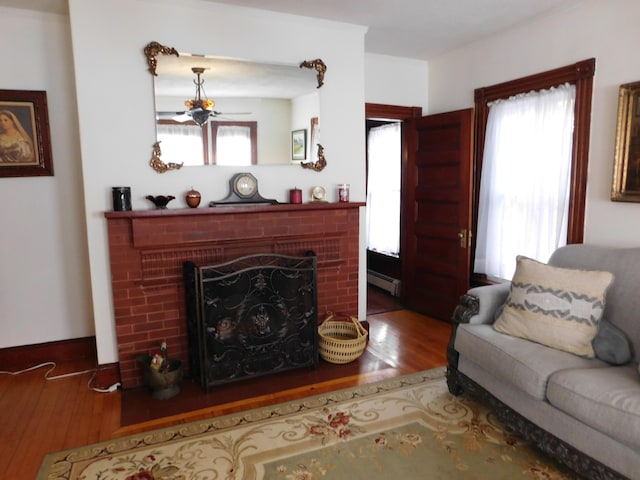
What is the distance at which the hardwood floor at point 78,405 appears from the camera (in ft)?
7.43

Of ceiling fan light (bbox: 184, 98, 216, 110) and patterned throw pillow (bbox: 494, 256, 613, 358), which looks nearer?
patterned throw pillow (bbox: 494, 256, 613, 358)

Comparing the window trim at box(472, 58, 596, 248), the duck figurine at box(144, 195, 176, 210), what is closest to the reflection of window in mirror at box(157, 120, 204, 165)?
Answer: the duck figurine at box(144, 195, 176, 210)

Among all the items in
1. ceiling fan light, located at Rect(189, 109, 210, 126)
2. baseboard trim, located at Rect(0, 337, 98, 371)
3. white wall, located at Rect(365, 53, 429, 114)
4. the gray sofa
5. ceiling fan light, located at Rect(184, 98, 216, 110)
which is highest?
white wall, located at Rect(365, 53, 429, 114)

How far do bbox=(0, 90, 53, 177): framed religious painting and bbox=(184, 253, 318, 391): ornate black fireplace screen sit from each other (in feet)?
4.55

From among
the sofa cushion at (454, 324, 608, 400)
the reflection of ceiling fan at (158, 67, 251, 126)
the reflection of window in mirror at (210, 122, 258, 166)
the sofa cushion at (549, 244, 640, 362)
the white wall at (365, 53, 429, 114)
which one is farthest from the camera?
the white wall at (365, 53, 429, 114)

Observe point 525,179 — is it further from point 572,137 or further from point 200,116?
point 200,116

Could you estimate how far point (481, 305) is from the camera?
2582mm

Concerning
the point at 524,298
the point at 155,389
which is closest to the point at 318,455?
the point at 155,389

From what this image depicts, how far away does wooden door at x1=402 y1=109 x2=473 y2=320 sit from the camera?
3.78 meters

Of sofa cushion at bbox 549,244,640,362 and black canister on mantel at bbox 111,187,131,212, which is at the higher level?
black canister on mantel at bbox 111,187,131,212

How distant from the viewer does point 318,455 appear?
217 centimetres

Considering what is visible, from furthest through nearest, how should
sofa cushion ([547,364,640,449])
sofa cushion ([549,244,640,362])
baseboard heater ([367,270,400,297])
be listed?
1. baseboard heater ([367,270,400,297])
2. sofa cushion ([549,244,640,362])
3. sofa cushion ([547,364,640,449])

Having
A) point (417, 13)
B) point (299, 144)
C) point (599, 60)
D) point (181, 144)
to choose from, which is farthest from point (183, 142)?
point (599, 60)

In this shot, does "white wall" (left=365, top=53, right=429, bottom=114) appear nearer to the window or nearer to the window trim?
the window
